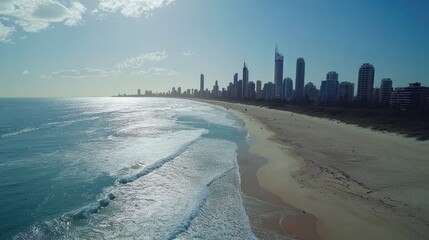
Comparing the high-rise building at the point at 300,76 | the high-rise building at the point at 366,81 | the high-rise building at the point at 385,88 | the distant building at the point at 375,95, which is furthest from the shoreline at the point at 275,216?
the high-rise building at the point at 300,76

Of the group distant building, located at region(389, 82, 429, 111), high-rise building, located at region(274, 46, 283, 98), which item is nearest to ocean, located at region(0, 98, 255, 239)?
distant building, located at region(389, 82, 429, 111)

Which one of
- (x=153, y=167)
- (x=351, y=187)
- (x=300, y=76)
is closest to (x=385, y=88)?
(x=300, y=76)

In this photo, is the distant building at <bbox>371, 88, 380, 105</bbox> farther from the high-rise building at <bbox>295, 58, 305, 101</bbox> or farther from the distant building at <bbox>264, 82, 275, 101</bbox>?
the distant building at <bbox>264, 82, 275, 101</bbox>

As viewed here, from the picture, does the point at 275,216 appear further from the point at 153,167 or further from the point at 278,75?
the point at 278,75

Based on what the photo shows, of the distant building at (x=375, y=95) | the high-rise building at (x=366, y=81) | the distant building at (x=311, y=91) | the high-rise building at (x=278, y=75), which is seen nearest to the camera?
the high-rise building at (x=366, y=81)

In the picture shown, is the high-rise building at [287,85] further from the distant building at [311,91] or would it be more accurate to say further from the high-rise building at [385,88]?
the high-rise building at [385,88]

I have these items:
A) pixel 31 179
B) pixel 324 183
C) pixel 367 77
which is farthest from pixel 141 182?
pixel 367 77
